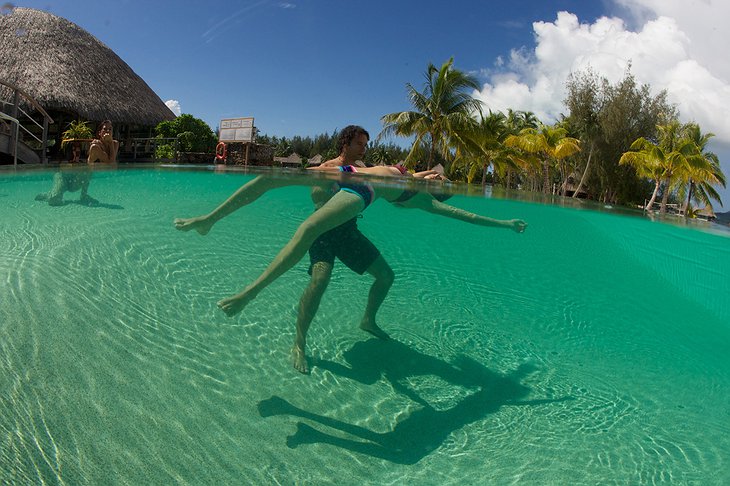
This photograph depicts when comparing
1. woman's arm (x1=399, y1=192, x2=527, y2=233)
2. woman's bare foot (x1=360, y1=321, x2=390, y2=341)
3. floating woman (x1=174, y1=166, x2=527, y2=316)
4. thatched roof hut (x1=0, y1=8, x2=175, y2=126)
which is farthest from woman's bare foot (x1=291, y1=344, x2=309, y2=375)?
thatched roof hut (x1=0, y1=8, x2=175, y2=126)

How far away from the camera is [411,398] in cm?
309

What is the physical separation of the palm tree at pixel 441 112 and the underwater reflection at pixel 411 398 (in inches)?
943

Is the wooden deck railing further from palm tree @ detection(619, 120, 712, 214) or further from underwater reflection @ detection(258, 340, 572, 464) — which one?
palm tree @ detection(619, 120, 712, 214)

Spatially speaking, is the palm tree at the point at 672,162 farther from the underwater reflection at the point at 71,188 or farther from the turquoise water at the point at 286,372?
the underwater reflection at the point at 71,188

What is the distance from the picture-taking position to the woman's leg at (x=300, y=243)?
9.12ft

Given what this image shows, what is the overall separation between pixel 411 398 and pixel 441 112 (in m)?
25.9

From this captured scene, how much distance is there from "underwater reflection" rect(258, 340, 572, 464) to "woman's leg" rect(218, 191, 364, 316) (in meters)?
0.64

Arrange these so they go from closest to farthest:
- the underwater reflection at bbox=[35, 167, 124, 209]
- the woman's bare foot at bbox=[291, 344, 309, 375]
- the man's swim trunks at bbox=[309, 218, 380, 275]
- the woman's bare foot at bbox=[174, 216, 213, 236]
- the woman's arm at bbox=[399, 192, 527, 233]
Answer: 1. the woman's bare foot at bbox=[291, 344, 309, 375]
2. the man's swim trunks at bbox=[309, 218, 380, 275]
3. the woman's bare foot at bbox=[174, 216, 213, 236]
4. the woman's arm at bbox=[399, 192, 527, 233]
5. the underwater reflection at bbox=[35, 167, 124, 209]

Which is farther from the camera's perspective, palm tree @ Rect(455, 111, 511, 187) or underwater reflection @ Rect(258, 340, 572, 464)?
palm tree @ Rect(455, 111, 511, 187)

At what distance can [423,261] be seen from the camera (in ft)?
18.8

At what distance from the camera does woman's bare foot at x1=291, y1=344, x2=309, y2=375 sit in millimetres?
3023

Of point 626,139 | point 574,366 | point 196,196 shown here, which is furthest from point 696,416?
point 626,139

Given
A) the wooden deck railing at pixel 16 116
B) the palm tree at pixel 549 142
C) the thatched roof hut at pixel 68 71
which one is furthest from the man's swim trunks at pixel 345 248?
the palm tree at pixel 549 142

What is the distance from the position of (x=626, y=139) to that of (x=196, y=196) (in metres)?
39.4
